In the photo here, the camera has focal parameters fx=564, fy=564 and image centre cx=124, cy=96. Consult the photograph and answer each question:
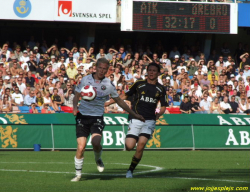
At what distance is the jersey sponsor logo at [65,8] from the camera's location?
29.8 metres

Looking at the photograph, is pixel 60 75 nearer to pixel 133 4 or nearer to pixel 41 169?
pixel 133 4

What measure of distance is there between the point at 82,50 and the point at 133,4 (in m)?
3.55

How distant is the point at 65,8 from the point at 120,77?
5789 mm

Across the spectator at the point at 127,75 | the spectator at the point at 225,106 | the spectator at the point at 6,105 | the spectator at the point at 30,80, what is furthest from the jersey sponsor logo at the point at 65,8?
the spectator at the point at 225,106

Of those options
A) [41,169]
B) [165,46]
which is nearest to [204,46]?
[165,46]

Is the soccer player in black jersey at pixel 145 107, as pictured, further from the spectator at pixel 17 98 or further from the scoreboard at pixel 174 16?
the scoreboard at pixel 174 16

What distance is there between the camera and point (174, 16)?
2939 centimetres

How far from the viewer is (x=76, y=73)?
27344 mm

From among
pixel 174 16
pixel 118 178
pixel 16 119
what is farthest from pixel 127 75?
pixel 118 178

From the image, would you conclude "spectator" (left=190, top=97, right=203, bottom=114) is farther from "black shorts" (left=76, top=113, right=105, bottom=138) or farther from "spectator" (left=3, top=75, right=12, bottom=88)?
"black shorts" (left=76, top=113, right=105, bottom=138)

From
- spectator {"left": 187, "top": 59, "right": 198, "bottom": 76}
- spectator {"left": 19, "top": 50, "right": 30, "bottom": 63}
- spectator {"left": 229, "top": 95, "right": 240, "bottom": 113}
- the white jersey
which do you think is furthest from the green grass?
spectator {"left": 187, "top": 59, "right": 198, "bottom": 76}

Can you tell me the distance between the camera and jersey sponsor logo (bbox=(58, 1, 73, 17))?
29.8 m

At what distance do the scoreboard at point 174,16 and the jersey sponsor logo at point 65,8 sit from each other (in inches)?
114

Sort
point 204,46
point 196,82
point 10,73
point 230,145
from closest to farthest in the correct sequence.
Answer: point 230,145, point 10,73, point 196,82, point 204,46
